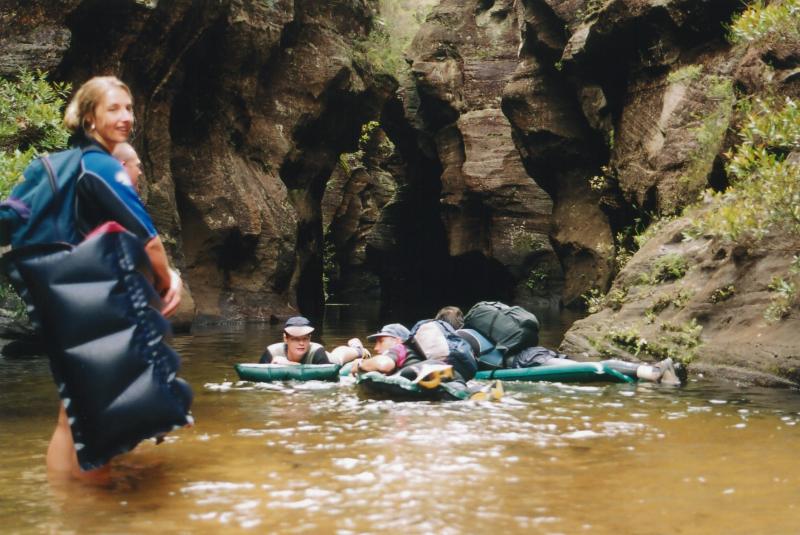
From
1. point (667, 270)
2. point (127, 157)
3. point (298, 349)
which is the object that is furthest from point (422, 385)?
point (667, 270)

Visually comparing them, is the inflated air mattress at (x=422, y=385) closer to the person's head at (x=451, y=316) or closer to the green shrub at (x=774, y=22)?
the person's head at (x=451, y=316)

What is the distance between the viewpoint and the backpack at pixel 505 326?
35.8 ft

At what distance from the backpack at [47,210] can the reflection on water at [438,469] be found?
1.34 meters

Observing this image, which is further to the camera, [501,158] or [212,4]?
[501,158]

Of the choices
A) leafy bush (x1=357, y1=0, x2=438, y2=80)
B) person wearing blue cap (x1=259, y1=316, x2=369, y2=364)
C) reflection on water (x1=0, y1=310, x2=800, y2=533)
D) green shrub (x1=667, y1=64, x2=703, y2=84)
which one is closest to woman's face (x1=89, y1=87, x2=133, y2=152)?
reflection on water (x1=0, y1=310, x2=800, y2=533)

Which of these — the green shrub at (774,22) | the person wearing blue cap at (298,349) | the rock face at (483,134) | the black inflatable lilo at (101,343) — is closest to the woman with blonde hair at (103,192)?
the black inflatable lilo at (101,343)

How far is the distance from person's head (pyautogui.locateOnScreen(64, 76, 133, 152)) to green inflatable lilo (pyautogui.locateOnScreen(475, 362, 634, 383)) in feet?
22.0

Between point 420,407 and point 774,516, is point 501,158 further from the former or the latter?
point 774,516

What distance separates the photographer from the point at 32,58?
556 inches

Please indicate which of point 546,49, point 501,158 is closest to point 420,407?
point 546,49

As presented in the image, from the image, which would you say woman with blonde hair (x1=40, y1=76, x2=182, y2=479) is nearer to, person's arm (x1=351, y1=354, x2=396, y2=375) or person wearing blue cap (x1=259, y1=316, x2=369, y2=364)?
person's arm (x1=351, y1=354, x2=396, y2=375)

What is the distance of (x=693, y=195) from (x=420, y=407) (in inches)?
414

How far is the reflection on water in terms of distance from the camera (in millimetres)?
4043

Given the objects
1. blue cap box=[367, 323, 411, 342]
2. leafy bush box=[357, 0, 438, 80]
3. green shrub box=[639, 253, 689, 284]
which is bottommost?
blue cap box=[367, 323, 411, 342]
